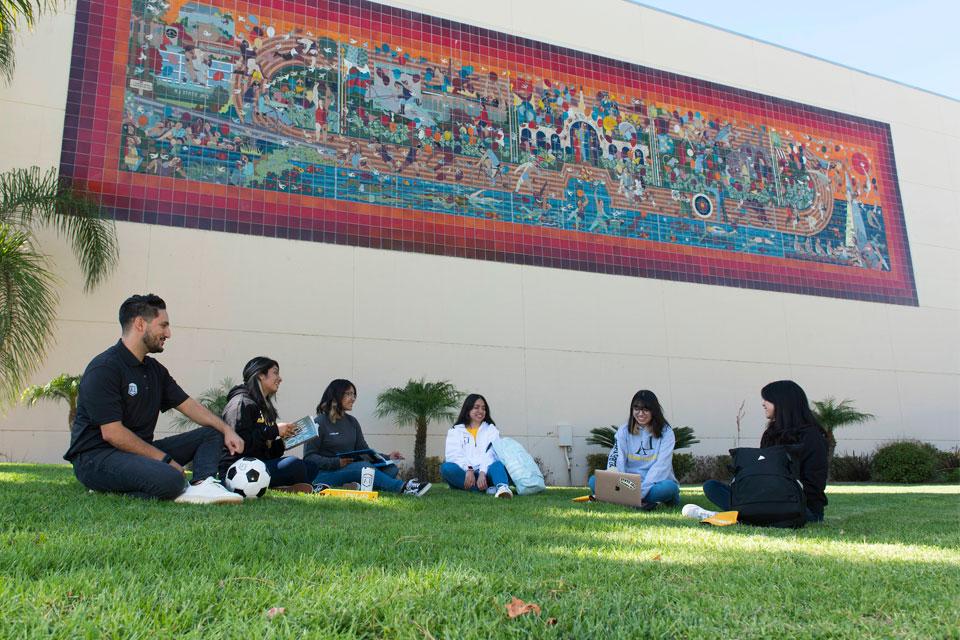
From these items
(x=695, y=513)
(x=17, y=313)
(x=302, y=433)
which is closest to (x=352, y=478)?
(x=302, y=433)

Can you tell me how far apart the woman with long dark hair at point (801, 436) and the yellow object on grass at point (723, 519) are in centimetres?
61

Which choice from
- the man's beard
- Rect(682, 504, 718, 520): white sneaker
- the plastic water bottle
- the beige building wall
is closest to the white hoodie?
the plastic water bottle

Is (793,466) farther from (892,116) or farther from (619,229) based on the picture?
(892,116)

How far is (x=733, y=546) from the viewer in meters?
3.43

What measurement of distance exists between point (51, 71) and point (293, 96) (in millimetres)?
3702

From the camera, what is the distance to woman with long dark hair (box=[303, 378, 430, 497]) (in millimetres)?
6840

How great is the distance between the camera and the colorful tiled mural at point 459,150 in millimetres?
11461

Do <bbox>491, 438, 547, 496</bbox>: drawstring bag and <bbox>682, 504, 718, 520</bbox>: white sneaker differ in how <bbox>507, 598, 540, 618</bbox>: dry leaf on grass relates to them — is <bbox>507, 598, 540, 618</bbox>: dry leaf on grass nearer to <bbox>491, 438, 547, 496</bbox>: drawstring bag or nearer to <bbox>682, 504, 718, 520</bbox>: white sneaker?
<bbox>682, 504, 718, 520</bbox>: white sneaker

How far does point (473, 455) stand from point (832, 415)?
1009 centimetres

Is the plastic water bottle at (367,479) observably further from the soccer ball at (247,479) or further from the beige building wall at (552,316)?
the beige building wall at (552,316)

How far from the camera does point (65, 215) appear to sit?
1040 cm

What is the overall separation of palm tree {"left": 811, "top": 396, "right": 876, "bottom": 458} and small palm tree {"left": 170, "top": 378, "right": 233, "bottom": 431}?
36.3ft

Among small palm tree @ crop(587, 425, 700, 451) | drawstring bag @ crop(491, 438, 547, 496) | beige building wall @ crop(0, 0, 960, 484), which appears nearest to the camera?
drawstring bag @ crop(491, 438, 547, 496)

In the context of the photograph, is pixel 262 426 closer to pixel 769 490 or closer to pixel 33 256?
pixel 769 490
